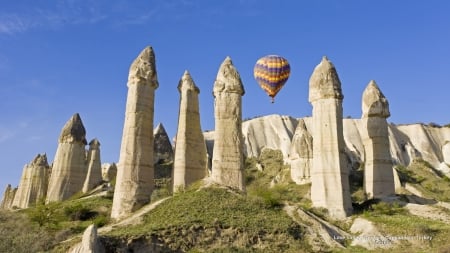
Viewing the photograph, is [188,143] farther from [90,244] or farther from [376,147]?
[376,147]

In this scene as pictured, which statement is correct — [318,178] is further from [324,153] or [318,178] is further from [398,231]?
[398,231]

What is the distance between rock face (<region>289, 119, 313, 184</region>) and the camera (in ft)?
143

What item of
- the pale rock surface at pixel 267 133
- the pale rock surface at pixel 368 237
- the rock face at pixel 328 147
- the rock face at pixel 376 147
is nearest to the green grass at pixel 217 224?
the pale rock surface at pixel 368 237

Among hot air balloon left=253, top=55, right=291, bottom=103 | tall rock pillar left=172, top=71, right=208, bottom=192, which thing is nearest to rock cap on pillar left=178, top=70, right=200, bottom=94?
tall rock pillar left=172, top=71, right=208, bottom=192

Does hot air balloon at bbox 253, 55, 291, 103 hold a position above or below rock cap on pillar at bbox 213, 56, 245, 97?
above

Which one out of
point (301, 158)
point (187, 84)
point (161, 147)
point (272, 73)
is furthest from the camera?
point (161, 147)

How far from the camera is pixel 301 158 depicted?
1762 inches

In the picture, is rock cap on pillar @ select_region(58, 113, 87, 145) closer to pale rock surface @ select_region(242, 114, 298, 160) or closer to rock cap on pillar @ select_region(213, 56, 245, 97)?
rock cap on pillar @ select_region(213, 56, 245, 97)

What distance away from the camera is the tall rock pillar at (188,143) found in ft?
86.8

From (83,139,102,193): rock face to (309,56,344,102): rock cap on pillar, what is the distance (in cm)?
1748

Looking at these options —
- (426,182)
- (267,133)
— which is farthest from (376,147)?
(267,133)

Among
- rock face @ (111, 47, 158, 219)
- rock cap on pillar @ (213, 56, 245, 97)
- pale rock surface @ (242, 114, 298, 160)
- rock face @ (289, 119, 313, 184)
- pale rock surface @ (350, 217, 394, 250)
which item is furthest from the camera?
pale rock surface @ (242, 114, 298, 160)

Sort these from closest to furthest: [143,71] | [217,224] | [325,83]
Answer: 1. [217,224]
2. [143,71]
3. [325,83]

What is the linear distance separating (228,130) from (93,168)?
16.1m
